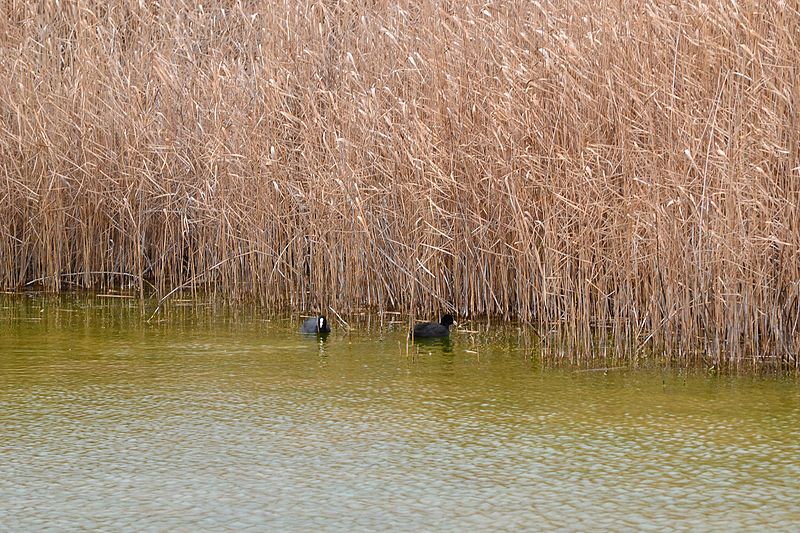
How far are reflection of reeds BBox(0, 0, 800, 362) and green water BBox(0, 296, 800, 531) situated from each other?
42 cm

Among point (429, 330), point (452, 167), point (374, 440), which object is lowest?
point (374, 440)

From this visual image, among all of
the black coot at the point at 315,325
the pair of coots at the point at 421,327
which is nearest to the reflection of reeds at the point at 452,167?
the pair of coots at the point at 421,327

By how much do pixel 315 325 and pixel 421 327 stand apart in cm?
46

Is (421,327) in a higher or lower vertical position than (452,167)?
lower

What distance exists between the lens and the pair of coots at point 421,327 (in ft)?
15.4

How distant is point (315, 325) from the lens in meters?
4.87

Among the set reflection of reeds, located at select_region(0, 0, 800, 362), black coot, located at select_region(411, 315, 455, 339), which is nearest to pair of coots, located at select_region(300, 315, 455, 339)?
black coot, located at select_region(411, 315, 455, 339)

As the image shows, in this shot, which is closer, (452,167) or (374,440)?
(374,440)

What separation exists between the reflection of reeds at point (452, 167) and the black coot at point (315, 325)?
35 centimetres

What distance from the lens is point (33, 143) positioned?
20.7 feet

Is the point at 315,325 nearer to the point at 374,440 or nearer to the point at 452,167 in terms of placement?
the point at 452,167

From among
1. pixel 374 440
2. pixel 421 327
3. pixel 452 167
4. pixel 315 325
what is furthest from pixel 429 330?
→ pixel 374 440

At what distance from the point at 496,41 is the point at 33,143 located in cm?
252

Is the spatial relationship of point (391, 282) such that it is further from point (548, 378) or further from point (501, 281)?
point (548, 378)
